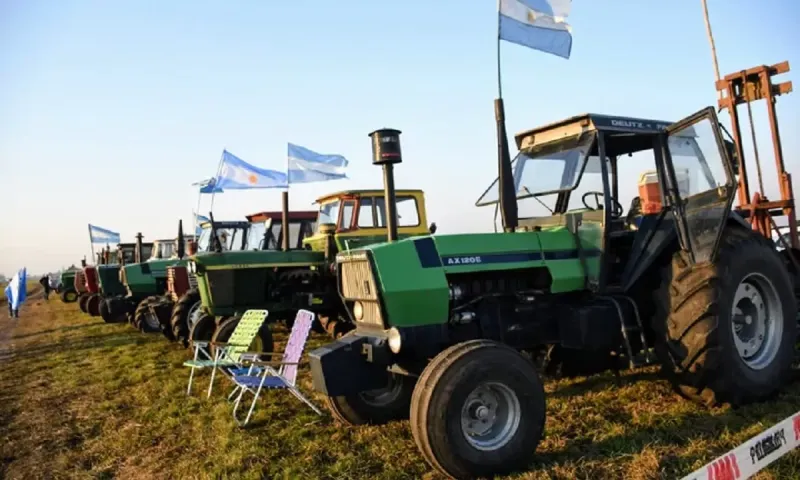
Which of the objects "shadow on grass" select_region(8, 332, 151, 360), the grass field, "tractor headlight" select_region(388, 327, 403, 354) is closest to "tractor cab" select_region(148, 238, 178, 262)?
"shadow on grass" select_region(8, 332, 151, 360)

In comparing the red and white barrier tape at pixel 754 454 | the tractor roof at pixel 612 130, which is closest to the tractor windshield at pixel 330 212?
the tractor roof at pixel 612 130

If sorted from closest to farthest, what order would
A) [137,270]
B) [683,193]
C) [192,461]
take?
1. [192,461]
2. [683,193]
3. [137,270]

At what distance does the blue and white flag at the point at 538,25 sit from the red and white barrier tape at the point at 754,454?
3.51 m

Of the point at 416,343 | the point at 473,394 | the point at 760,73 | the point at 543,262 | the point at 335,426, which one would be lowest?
the point at 335,426

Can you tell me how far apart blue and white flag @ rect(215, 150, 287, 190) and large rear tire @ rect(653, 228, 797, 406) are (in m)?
10.9

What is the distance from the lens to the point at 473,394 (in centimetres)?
342

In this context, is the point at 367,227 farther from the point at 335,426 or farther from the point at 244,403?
the point at 335,426

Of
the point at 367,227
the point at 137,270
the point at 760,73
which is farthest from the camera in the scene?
the point at 137,270

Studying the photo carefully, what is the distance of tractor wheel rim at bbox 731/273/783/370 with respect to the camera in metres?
4.44

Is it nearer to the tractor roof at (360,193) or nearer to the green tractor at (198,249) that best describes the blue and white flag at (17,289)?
the green tractor at (198,249)

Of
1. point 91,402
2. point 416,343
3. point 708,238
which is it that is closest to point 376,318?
point 416,343

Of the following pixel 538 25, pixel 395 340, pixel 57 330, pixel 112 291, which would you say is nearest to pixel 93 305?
pixel 112 291

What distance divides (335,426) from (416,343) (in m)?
1.23

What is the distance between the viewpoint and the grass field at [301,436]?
3.58 m
